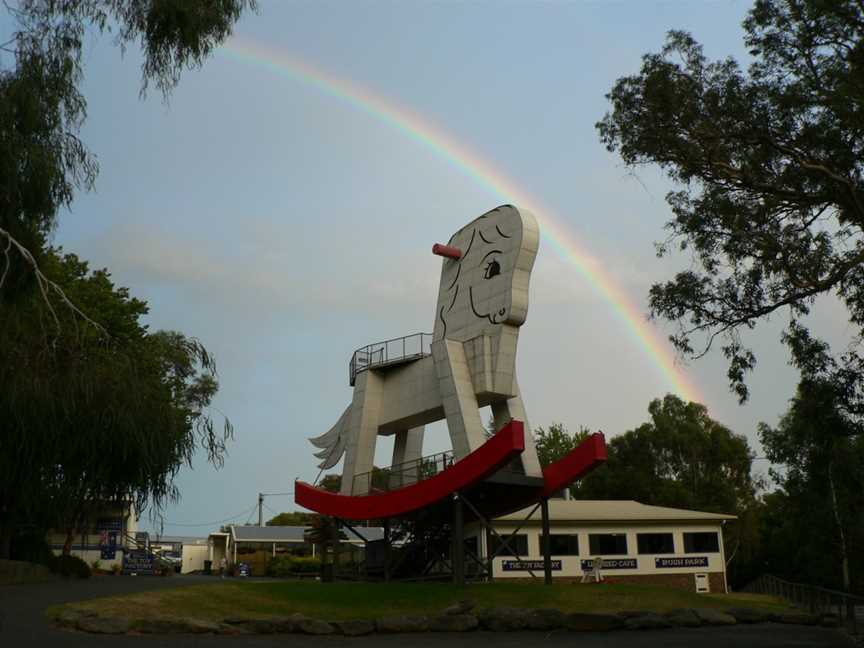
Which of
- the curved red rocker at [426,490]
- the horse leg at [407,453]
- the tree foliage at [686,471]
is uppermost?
the tree foliage at [686,471]

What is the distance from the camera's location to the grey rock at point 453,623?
61.1 ft

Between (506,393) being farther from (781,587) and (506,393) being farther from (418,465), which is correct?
(781,587)

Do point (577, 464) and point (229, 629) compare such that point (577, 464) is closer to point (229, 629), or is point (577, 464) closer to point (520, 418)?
point (520, 418)

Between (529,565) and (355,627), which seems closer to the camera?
(355,627)

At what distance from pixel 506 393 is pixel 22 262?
46.7 feet

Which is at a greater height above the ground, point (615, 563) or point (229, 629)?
point (615, 563)

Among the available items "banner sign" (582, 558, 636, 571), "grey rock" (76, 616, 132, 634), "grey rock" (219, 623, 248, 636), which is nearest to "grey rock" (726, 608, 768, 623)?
"grey rock" (219, 623, 248, 636)

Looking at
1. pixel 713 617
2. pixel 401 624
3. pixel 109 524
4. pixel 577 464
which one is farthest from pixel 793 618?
pixel 109 524

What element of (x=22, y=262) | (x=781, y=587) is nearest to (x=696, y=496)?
(x=781, y=587)

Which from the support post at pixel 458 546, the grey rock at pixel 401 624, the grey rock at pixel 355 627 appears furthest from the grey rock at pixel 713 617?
the grey rock at pixel 355 627

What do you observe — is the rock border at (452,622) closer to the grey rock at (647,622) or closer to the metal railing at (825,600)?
the grey rock at (647,622)

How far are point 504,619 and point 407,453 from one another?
37.3ft

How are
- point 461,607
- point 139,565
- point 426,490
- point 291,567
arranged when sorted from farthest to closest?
point 291,567, point 139,565, point 426,490, point 461,607

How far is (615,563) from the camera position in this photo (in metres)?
39.9
